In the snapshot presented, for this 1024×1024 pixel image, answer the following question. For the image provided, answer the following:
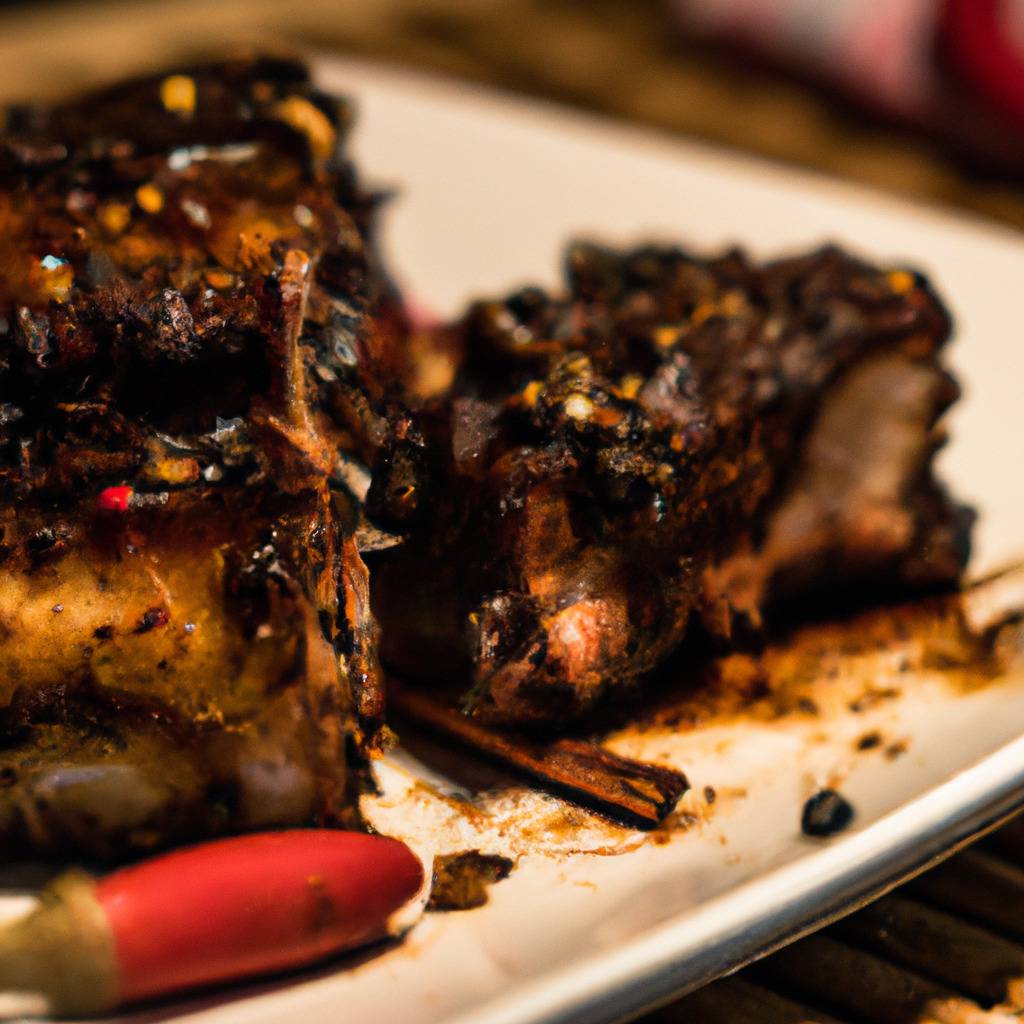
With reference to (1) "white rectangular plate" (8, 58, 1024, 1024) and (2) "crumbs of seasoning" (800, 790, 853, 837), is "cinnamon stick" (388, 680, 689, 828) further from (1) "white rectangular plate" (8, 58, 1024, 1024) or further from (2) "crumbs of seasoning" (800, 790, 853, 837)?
(2) "crumbs of seasoning" (800, 790, 853, 837)

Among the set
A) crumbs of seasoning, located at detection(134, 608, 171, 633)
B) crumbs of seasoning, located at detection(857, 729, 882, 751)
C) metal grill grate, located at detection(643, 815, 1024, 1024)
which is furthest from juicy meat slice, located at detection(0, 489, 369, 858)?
crumbs of seasoning, located at detection(857, 729, 882, 751)

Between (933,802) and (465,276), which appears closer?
(933,802)

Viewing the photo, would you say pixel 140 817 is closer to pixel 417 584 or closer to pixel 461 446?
pixel 417 584

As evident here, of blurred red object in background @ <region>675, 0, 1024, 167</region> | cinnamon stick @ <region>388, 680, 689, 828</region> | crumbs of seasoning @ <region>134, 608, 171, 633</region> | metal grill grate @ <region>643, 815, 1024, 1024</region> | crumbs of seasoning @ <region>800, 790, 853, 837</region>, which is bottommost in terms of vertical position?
metal grill grate @ <region>643, 815, 1024, 1024</region>

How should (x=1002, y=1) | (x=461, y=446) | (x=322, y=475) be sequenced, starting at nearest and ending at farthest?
(x=322, y=475), (x=461, y=446), (x=1002, y=1)

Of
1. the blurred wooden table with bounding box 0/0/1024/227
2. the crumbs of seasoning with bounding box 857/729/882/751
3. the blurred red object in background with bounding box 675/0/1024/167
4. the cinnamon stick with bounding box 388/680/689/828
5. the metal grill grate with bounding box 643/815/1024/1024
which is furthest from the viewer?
the blurred wooden table with bounding box 0/0/1024/227

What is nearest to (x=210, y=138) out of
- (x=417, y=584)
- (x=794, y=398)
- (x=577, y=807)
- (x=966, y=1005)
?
(x=417, y=584)

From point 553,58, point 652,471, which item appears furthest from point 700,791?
point 553,58

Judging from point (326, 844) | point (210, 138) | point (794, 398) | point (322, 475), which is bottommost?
point (326, 844)
